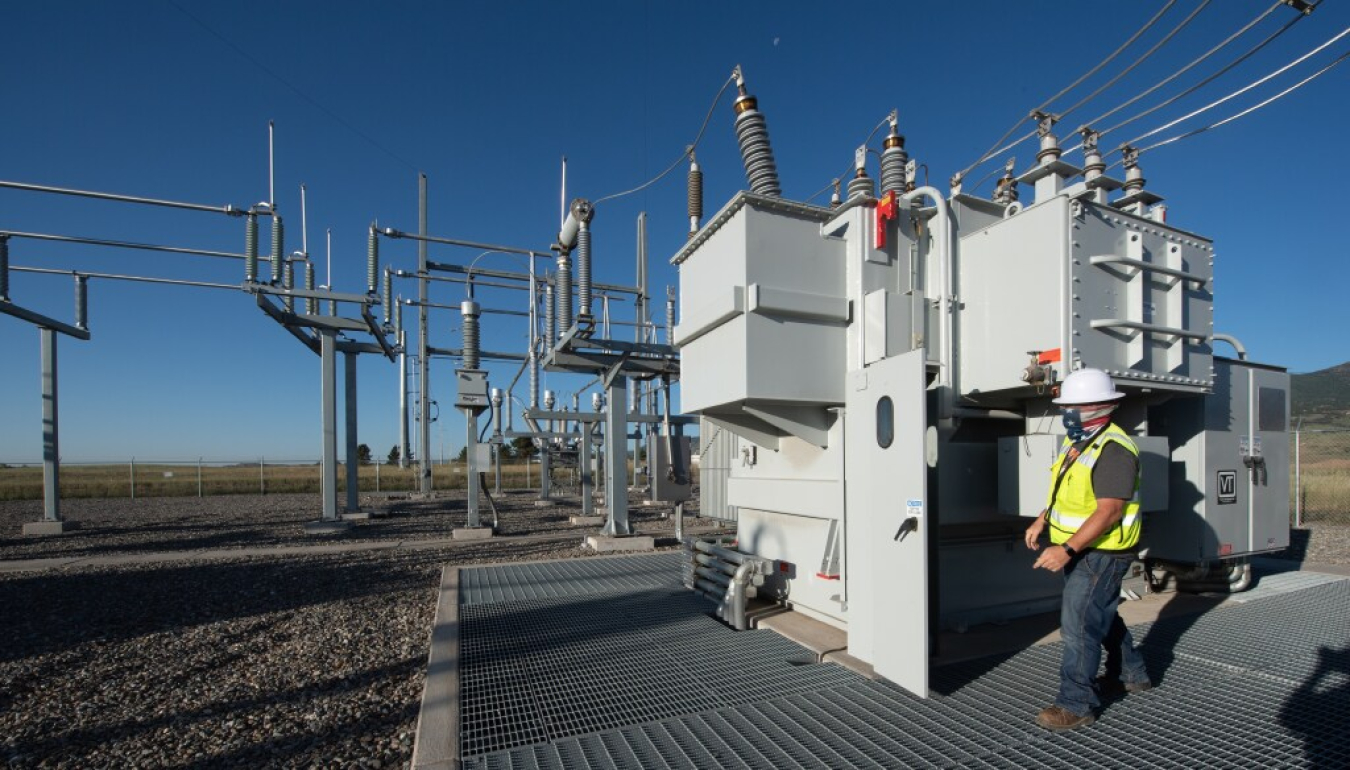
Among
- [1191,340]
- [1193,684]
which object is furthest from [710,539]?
[1191,340]

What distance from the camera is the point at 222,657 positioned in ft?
15.5

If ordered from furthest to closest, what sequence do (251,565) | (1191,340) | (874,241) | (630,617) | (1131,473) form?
(251,565), (630,617), (1191,340), (874,241), (1131,473)

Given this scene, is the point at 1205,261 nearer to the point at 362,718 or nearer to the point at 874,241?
the point at 874,241

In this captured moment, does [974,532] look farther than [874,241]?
Yes

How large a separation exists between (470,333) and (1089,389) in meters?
10.2

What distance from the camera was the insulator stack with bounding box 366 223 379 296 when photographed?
12000 millimetres

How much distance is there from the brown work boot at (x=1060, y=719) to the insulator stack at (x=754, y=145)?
11.7 feet

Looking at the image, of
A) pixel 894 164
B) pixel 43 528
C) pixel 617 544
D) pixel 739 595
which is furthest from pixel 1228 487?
pixel 43 528

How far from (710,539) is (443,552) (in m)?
5.47

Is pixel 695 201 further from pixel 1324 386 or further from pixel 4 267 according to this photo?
pixel 1324 386

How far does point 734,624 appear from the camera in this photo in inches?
189

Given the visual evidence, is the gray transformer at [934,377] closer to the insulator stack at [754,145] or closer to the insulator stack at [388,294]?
the insulator stack at [754,145]

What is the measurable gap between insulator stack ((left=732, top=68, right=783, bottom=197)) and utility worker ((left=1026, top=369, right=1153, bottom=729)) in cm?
243

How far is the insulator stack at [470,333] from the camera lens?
11.3 metres
